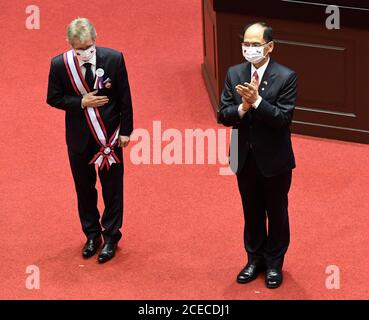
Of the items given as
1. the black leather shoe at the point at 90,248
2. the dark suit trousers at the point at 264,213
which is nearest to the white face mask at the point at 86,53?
the dark suit trousers at the point at 264,213

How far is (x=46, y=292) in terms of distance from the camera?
7094mm

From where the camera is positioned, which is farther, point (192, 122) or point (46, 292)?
point (192, 122)

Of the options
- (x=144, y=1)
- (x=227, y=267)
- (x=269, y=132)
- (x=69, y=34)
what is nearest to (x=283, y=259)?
(x=227, y=267)

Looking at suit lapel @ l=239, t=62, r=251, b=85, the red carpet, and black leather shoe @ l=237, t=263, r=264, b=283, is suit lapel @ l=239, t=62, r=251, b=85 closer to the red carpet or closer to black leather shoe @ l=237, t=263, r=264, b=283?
black leather shoe @ l=237, t=263, r=264, b=283

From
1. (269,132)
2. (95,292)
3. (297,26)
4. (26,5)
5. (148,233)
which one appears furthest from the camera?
(26,5)

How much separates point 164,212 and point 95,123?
1235 mm

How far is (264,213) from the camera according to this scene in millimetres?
6977

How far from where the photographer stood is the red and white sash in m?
6.92

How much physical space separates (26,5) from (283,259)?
5612 mm

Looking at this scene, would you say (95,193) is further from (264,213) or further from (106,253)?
(264,213)

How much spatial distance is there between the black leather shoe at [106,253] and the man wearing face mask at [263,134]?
99cm

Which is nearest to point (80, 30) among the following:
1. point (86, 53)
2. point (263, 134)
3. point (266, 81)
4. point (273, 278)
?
point (86, 53)

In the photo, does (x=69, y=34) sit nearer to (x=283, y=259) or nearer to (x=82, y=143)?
(x=82, y=143)

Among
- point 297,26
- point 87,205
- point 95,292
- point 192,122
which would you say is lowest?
point 95,292
